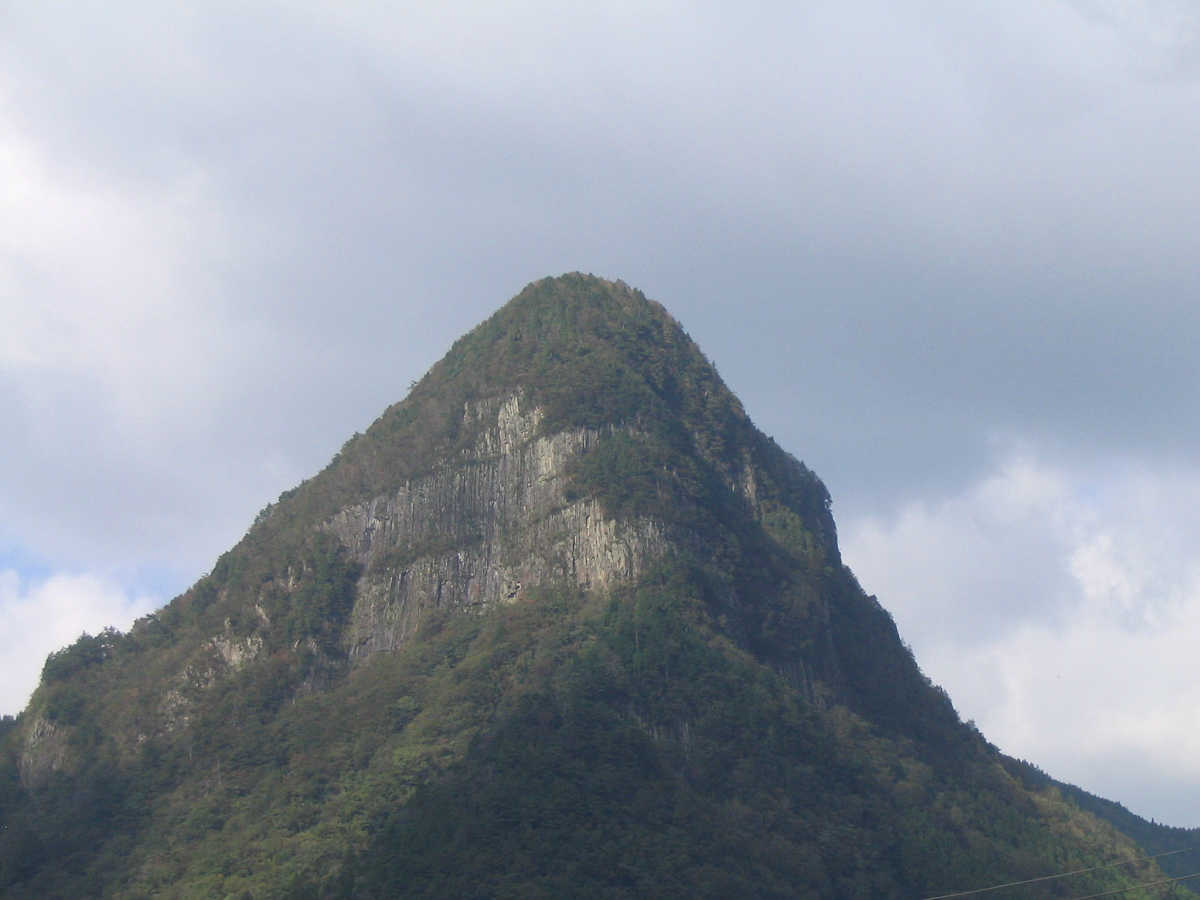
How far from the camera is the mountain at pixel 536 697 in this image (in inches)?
4129

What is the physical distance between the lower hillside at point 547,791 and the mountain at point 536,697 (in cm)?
25

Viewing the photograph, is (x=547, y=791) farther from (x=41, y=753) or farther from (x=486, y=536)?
(x=41, y=753)

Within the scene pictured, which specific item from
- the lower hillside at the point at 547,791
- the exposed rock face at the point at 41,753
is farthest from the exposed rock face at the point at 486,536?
the exposed rock face at the point at 41,753

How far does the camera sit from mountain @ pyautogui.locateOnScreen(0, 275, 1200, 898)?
4129 inches

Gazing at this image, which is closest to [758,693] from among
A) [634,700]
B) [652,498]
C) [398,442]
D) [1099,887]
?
[634,700]

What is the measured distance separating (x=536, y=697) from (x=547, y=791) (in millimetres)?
10571

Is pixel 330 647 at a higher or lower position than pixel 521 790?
higher

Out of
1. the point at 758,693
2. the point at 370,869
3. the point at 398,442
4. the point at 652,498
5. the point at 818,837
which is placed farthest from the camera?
the point at 398,442

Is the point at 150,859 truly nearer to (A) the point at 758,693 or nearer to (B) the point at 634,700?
(B) the point at 634,700

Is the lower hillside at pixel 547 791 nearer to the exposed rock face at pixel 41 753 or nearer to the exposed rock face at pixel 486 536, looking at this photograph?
the exposed rock face at pixel 41 753

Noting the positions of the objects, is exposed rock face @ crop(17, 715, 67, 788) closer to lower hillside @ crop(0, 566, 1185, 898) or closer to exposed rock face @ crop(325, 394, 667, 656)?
lower hillside @ crop(0, 566, 1185, 898)

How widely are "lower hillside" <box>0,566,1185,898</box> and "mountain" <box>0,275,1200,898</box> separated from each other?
0.83 ft

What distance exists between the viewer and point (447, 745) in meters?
112

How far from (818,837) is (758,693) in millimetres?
13004
